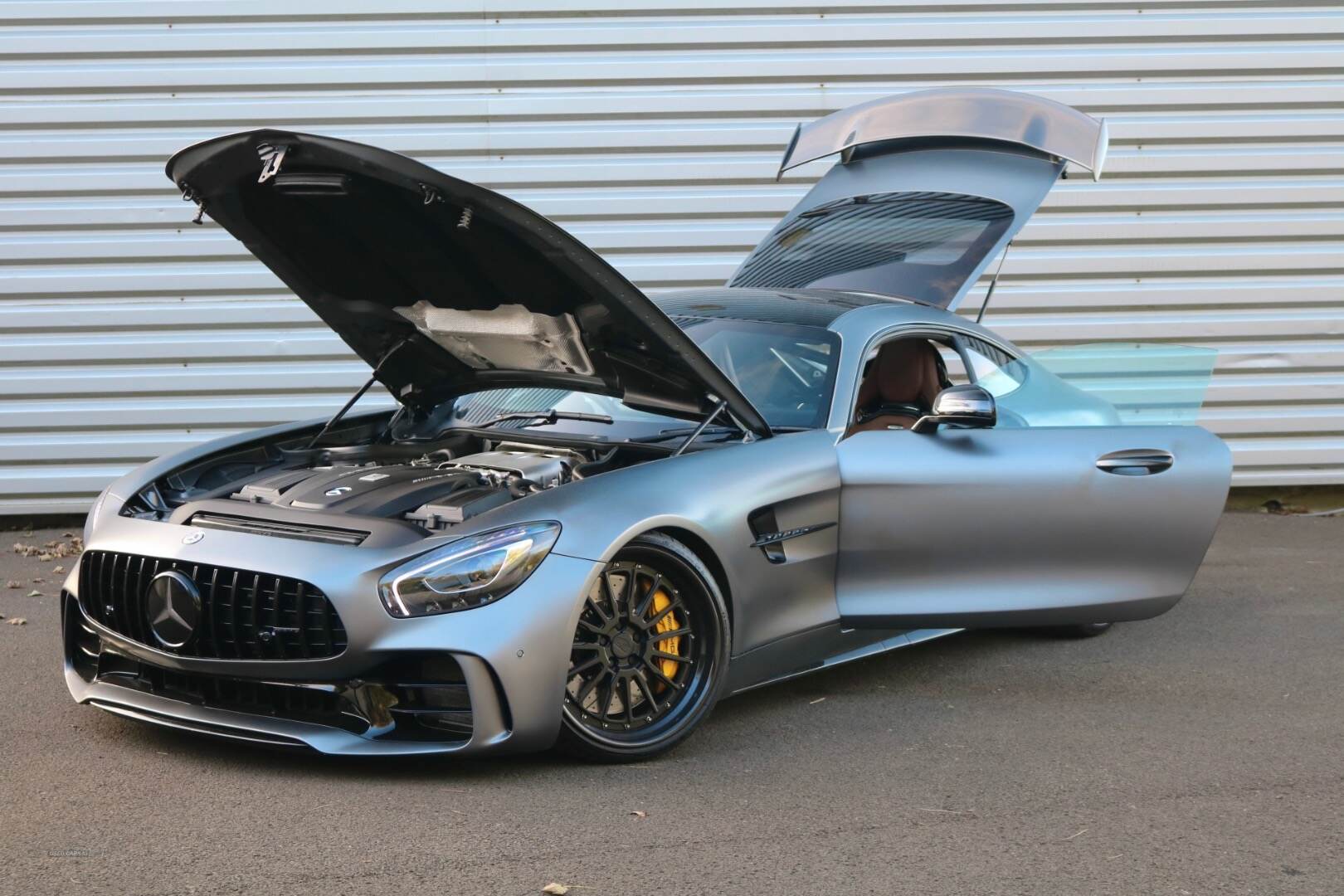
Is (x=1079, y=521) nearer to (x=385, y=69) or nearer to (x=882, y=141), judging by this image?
(x=882, y=141)

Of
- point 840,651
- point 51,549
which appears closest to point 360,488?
point 840,651

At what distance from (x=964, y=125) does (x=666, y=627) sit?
2.96 meters

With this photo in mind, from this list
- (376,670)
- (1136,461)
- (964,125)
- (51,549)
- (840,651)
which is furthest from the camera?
(51,549)

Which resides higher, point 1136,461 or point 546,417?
point 546,417

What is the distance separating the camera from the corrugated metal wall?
8828 mm

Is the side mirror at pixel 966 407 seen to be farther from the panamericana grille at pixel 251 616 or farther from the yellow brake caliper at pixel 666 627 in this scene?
the panamericana grille at pixel 251 616

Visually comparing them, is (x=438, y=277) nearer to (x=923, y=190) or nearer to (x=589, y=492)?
(x=589, y=492)

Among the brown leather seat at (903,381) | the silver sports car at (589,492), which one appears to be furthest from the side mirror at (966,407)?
the brown leather seat at (903,381)

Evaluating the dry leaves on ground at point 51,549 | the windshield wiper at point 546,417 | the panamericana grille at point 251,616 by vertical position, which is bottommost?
the dry leaves on ground at point 51,549

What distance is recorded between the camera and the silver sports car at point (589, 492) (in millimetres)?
4121

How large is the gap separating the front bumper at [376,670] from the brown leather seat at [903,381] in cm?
210

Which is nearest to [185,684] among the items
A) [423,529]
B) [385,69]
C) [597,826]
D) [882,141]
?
[423,529]

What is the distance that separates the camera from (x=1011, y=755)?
4668 millimetres

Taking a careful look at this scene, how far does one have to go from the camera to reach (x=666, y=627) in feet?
15.0
